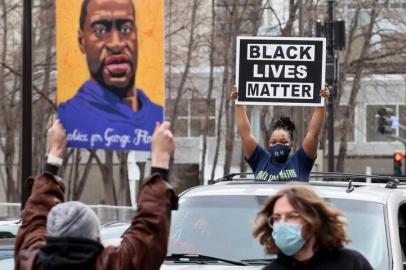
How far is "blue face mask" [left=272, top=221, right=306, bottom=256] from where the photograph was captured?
4.55 meters

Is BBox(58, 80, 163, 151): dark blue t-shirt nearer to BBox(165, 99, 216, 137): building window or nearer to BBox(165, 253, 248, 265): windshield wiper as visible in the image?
BBox(165, 253, 248, 265): windshield wiper

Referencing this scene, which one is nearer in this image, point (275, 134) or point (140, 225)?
point (140, 225)

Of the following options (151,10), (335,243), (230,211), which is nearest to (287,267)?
(335,243)

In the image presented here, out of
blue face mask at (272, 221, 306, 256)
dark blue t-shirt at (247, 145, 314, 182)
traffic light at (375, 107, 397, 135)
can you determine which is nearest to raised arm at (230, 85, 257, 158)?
dark blue t-shirt at (247, 145, 314, 182)

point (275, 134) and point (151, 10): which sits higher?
point (151, 10)

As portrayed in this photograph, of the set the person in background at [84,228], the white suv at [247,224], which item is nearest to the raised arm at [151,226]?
the person in background at [84,228]

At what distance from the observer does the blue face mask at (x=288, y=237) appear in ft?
14.9

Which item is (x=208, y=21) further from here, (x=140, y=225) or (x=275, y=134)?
(x=140, y=225)

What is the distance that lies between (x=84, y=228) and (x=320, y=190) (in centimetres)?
334

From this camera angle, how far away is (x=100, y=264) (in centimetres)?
434

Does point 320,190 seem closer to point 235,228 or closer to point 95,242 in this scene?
point 235,228

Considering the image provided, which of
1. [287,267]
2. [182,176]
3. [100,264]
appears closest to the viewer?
[100,264]

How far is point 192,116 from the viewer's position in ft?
144

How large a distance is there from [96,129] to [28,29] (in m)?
8.64
